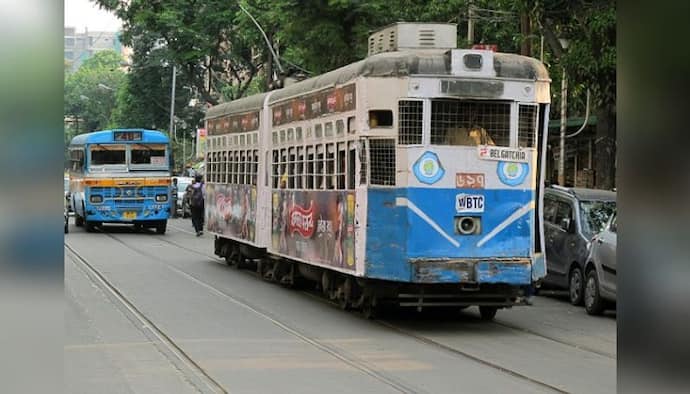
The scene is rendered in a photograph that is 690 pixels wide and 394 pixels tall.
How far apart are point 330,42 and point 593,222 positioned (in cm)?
1318

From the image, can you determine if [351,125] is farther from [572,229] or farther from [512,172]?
[572,229]

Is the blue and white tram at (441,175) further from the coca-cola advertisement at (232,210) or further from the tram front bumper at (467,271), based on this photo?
the coca-cola advertisement at (232,210)

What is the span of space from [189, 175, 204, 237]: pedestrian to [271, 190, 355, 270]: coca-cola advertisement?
50.3 feet

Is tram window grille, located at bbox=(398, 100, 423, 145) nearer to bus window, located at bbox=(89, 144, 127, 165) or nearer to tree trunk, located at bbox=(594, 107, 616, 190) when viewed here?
tree trunk, located at bbox=(594, 107, 616, 190)

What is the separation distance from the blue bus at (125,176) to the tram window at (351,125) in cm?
2013

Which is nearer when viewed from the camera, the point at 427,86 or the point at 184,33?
the point at 427,86

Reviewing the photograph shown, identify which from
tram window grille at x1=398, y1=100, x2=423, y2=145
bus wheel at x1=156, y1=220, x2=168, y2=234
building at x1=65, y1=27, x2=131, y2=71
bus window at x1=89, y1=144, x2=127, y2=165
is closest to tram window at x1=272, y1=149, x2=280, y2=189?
building at x1=65, y1=27, x2=131, y2=71

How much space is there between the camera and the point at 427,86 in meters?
12.9

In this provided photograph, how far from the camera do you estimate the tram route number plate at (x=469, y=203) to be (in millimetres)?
12883

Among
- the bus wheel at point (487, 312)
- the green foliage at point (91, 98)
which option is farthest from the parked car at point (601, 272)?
the green foliage at point (91, 98)

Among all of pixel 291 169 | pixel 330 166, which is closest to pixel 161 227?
pixel 291 169

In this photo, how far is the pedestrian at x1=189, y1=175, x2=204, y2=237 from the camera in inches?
1297
